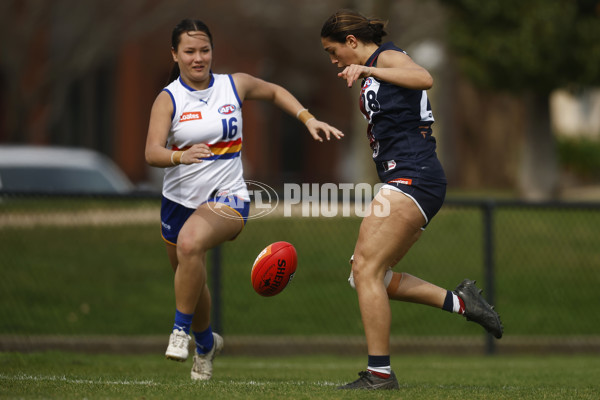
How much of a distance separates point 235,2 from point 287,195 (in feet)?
59.8

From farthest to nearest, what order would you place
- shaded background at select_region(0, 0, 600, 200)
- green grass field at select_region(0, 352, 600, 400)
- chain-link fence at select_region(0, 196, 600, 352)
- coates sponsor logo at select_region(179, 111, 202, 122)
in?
1. shaded background at select_region(0, 0, 600, 200)
2. chain-link fence at select_region(0, 196, 600, 352)
3. coates sponsor logo at select_region(179, 111, 202, 122)
4. green grass field at select_region(0, 352, 600, 400)

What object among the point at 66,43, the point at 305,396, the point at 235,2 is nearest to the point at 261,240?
the point at 305,396

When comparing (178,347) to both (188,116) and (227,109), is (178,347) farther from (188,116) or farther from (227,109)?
(227,109)

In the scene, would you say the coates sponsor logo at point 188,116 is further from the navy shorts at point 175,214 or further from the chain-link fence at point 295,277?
the chain-link fence at point 295,277

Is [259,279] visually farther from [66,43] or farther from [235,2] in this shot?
[235,2]

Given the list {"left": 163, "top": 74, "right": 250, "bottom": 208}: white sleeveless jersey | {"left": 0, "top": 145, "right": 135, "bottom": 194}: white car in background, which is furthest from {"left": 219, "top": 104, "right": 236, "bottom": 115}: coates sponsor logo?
{"left": 0, "top": 145, "right": 135, "bottom": 194}: white car in background

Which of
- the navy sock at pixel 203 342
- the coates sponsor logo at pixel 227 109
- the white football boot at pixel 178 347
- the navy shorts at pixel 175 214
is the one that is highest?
the coates sponsor logo at pixel 227 109

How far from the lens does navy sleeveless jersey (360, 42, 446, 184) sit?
18.8 ft

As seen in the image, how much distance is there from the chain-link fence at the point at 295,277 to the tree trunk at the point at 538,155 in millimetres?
4576

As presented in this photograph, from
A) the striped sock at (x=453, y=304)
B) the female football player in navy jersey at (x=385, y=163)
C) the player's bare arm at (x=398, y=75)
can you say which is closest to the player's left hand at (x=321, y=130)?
the female football player in navy jersey at (x=385, y=163)

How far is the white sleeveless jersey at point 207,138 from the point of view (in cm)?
632

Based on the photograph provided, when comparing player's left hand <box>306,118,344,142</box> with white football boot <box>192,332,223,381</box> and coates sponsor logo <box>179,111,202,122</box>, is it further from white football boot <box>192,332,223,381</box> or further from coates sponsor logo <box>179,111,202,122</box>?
white football boot <box>192,332,223,381</box>

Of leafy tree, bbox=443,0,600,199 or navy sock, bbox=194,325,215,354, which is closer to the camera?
navy sock, bbox=194,325,215,354

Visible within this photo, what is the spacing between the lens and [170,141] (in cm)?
643
